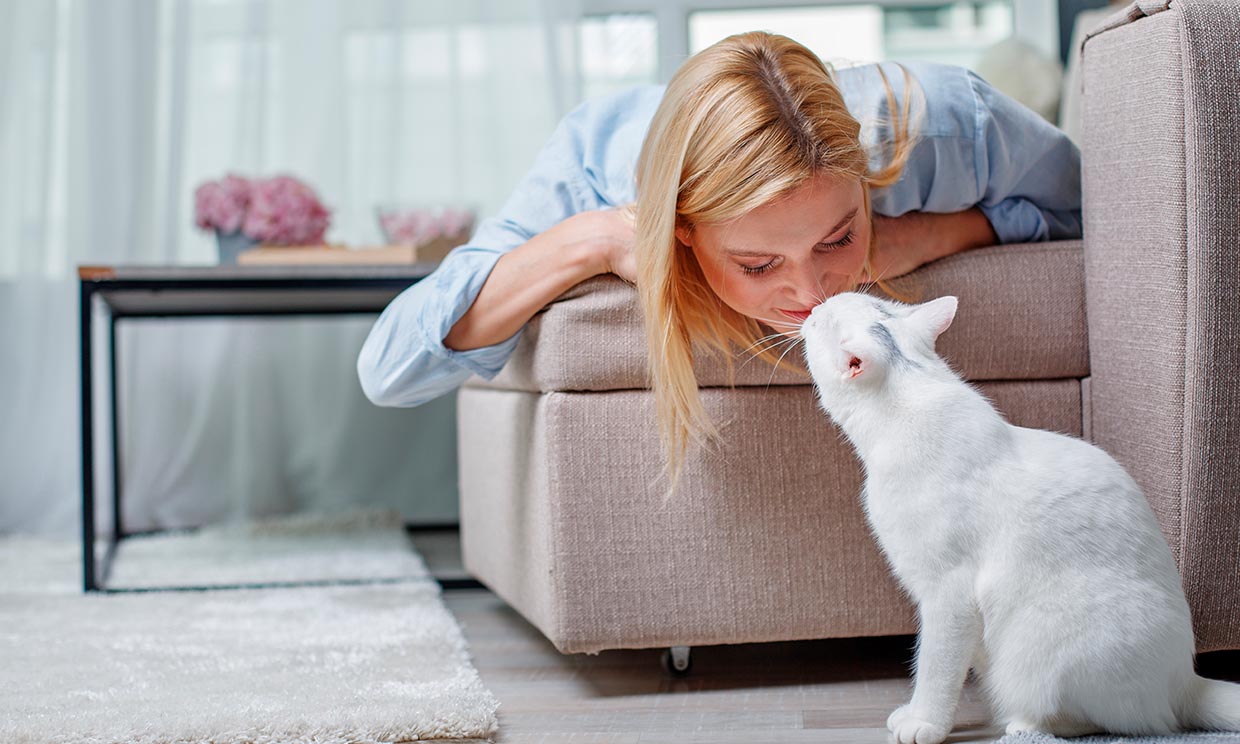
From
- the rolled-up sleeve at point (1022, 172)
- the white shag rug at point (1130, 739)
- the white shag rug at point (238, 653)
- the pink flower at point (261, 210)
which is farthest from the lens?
the pink flower at point (261, 210)

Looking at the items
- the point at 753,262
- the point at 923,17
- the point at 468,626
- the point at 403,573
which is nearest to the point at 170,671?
the point at 468,626

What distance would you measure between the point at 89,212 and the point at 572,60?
1123 millimetres

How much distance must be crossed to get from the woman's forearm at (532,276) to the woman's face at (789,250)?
0.31ft

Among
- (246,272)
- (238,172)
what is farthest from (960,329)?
(238,172)

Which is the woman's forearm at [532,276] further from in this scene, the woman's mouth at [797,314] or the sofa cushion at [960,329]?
the woman's mouth at [797,314]

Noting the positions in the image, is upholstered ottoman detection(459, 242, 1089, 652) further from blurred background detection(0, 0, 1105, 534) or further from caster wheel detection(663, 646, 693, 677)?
blurred background detection(0, 0, 1105, 534)

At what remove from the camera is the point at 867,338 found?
94 cm

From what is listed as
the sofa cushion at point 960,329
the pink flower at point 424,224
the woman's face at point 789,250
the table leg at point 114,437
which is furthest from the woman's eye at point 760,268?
the table leg at point 114,437

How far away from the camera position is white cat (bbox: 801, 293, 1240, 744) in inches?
35.1

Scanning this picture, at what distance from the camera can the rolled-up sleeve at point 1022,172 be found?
4.14ft

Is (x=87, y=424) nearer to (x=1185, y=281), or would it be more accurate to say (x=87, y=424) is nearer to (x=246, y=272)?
(x=246, y=272)

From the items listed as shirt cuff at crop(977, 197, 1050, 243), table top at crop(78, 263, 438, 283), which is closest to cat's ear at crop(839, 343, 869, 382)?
shirt cuff at crop(977, 197, 1050, 243)

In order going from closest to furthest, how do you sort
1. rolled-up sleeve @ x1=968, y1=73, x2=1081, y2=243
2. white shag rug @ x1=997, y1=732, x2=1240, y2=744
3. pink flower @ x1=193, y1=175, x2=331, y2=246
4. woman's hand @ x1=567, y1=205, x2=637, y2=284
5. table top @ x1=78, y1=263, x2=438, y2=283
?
white shag rug @ x1=997, y1=732, x2=1240, y2=744
woman's hand @ x1=567, y1=205, x2=637, y2=284
rolled-up sleeve @ x1=968, y1=73, x2=1081, y2=243
table top @ x1=78, y1=263, x2=438, y2=283
pink flower @ x1=193, y1=175, x2=331, y2=246

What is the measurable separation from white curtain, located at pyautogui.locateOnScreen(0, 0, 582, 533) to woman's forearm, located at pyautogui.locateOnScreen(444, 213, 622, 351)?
1369mm
